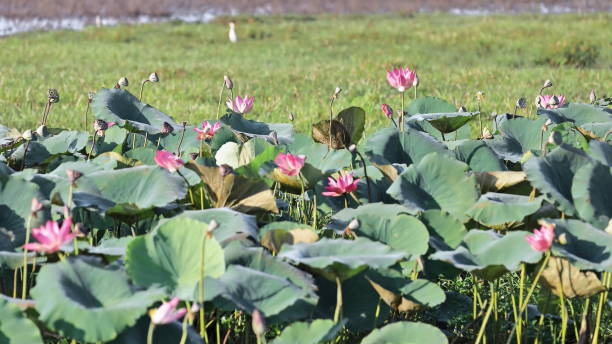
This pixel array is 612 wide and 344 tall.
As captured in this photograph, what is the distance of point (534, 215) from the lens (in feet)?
5.47

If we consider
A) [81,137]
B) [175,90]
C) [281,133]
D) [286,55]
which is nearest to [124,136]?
[81,137]

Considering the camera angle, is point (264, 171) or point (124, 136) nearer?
point (264, 171)

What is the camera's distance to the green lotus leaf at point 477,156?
1.97m

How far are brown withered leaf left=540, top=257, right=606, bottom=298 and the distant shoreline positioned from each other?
64.4 ft

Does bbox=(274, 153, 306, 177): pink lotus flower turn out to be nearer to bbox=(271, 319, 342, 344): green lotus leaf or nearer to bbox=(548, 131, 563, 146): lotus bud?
bbox=(271, 319, 342, 344): green lotus leaf

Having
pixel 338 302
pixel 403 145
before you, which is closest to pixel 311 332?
pixel 338 302

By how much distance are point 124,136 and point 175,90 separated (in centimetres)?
490

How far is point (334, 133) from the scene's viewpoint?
85.7 inches

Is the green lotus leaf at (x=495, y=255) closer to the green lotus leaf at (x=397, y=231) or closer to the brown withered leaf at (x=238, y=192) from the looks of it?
the green lotus leaf at (x=397, y=231)

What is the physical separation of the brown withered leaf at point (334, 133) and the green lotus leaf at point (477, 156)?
0.33 meters

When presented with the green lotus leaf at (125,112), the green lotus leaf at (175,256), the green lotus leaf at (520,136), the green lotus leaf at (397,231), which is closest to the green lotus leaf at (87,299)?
the green lotus leaf at (175,256)

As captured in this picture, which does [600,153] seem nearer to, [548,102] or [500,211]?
[500,211]

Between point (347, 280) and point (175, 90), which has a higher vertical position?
point (347, 280)

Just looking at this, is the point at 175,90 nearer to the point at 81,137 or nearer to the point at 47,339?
the point at 81,137
